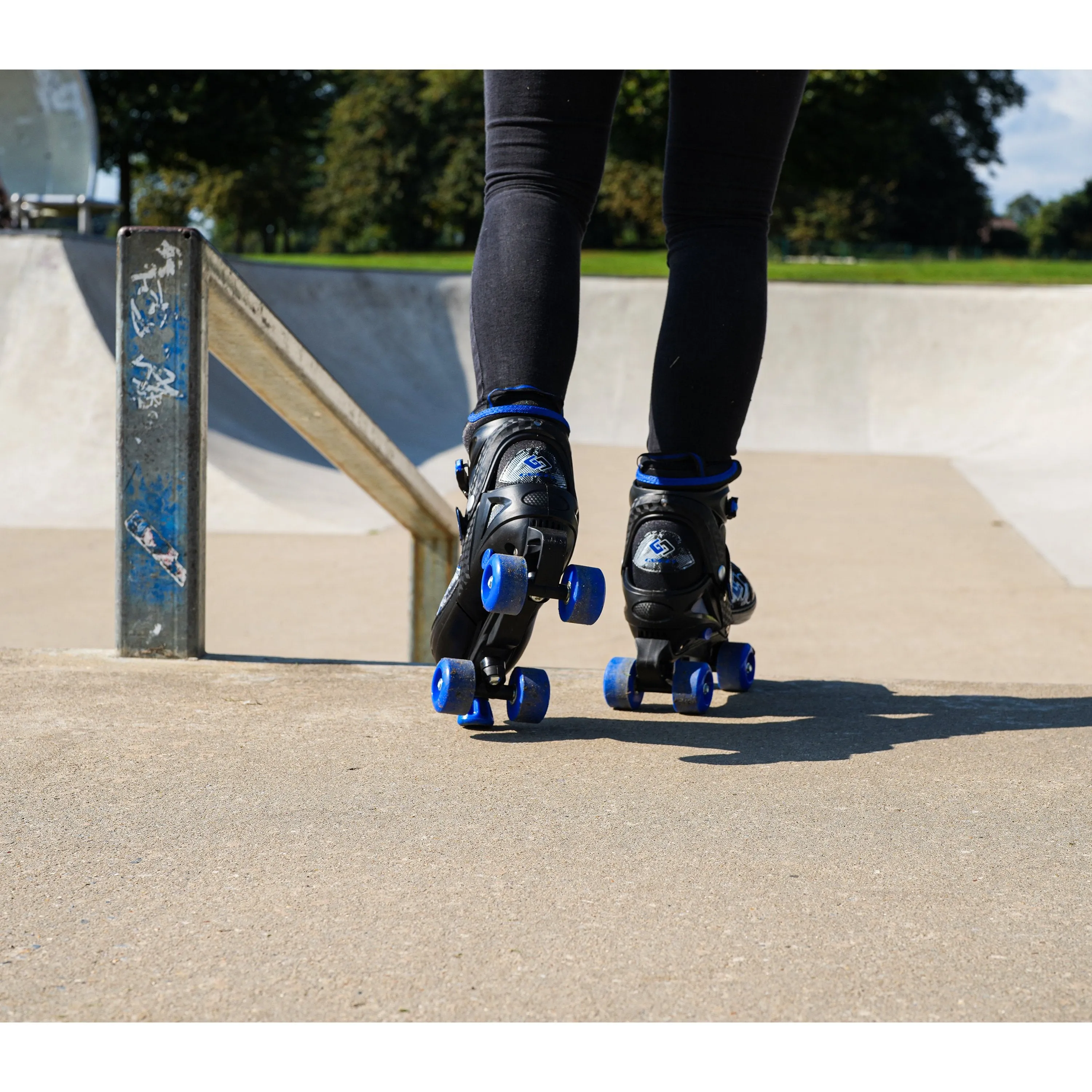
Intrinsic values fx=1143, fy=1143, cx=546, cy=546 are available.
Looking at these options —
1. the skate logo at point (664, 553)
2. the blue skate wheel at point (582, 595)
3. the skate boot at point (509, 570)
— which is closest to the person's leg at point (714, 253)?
the skate logo at point (664, 553)

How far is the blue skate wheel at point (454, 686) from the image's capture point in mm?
1719

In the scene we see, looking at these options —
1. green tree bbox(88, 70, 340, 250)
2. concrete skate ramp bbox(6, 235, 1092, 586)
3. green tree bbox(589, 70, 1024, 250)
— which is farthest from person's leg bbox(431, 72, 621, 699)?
green tree bbox(589, 70, 1024, 250)

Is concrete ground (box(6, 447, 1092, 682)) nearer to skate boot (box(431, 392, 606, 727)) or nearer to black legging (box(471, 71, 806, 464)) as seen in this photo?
black legging (box(471, 71, 806, 464))

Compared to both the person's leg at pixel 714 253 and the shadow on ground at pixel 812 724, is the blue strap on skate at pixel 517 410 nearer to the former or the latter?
the person's leg at pixel 714 253

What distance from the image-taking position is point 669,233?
6.81 feet

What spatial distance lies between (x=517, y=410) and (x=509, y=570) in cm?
29

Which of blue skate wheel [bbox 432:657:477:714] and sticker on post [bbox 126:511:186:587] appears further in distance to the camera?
sticker on post [bbox 126:511:186:587]

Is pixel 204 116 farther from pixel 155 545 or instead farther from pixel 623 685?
pixel 623 685

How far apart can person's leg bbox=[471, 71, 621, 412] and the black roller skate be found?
10.3 inches

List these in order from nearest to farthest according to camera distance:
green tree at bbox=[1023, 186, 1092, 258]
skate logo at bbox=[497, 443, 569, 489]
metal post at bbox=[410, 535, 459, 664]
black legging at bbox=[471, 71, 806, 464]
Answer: skate logo at bbox=[497, 443, 569, 489]
black legging at bbox=[471, 71, 806, 464]
metal post at bbox=[410, 535, 459, 664]
green tree at bbox=[1023, 186, 1092, 258]

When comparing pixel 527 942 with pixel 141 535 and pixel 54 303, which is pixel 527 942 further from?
pixel 54 303

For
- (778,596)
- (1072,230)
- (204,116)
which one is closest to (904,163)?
(1072,230)

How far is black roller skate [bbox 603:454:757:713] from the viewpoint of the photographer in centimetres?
196

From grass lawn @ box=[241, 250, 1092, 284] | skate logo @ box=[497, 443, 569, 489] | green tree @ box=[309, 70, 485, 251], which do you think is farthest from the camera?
green tree @ box=[309, 70, 485, 251]
